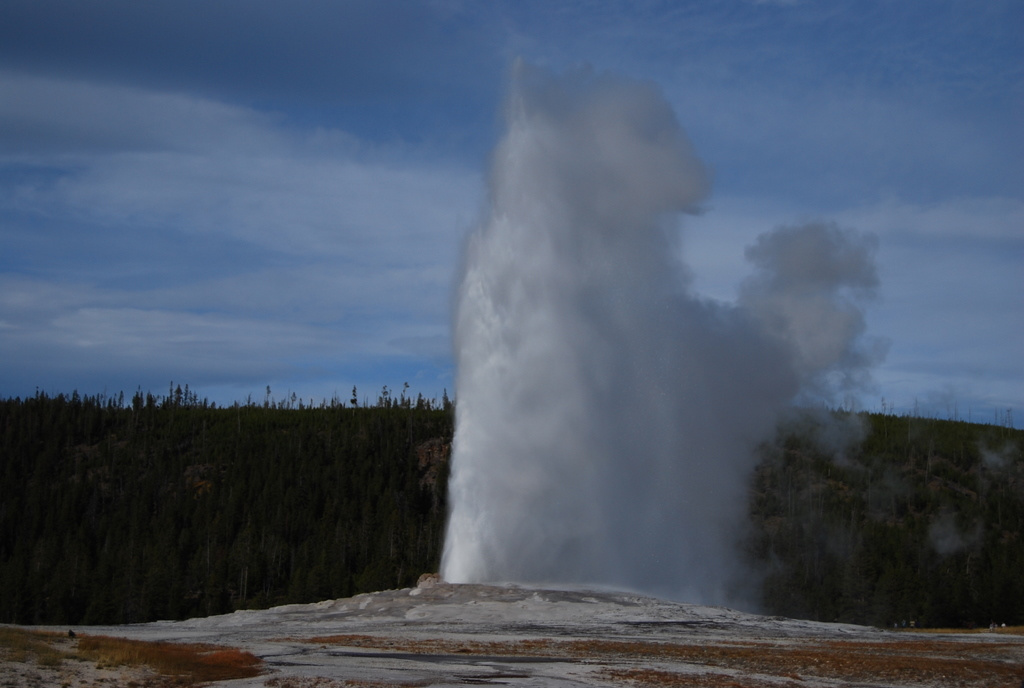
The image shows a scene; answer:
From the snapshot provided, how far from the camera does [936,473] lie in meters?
134

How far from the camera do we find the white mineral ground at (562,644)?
21266 mm

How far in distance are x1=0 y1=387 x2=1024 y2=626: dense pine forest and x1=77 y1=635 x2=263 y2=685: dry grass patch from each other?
159 feet

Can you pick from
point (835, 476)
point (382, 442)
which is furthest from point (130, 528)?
point (835, 476)

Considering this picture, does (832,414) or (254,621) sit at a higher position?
(832,414)

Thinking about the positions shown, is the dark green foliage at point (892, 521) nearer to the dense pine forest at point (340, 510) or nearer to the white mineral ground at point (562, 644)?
the dense pine forest at point (340, 510)

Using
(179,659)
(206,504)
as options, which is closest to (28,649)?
(179,659)

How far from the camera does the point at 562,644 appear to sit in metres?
28.0

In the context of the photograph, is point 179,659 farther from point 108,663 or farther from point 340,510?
point 340,510

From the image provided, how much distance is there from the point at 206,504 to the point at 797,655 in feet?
313

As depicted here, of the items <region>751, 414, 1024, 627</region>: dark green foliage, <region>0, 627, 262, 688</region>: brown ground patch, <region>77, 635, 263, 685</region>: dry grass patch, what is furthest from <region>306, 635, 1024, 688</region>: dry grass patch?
<region>751, 414, 1024, 627</region>: dark green foliage

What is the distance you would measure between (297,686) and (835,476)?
121146 mm

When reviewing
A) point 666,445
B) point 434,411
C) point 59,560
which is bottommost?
point 59,560

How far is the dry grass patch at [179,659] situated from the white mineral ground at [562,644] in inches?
29.1

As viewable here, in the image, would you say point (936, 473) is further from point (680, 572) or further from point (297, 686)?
point (297, 686)
